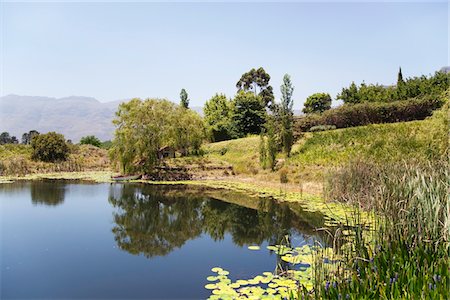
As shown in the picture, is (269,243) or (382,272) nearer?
(382,272)

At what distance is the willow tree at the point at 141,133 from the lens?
2138 centimetres

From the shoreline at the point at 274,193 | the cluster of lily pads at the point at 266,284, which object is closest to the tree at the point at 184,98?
the shoreline at the point at 274,193

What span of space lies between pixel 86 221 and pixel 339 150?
15837 mm

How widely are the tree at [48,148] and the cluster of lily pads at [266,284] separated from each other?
87.4ft

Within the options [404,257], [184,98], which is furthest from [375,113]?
[184,98]

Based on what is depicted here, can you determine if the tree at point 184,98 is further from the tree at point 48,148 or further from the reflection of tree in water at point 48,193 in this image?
the reflection of tree in water at point 48,193

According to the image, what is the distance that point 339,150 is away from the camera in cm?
2172

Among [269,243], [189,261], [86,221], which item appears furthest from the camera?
[86,221]

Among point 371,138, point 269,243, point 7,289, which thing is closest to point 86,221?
point 7,289

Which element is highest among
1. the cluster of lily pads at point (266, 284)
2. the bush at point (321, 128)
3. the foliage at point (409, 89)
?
the foliage at point (409, 89)

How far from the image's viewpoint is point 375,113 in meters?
26.6

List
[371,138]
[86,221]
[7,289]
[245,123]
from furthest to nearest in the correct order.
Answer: [245,123] → [371,138] → [86,221] → [7,289]

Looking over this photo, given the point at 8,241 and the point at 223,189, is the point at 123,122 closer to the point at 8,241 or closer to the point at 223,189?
the point at 223,189

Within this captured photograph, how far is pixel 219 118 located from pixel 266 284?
132 ft
